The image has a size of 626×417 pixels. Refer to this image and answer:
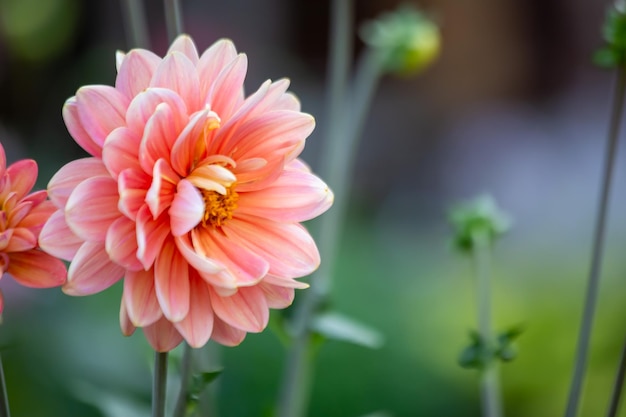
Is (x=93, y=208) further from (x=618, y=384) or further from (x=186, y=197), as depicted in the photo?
(x=618, y=384)

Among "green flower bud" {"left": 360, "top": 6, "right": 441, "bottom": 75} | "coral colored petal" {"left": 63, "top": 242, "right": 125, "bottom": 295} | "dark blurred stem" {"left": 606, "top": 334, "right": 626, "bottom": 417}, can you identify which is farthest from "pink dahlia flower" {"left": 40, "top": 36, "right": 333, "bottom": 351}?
"green flower bud" {"left": 360, "top": 6, "right": 441, "bottom": 75}

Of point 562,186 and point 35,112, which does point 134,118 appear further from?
point 562,186

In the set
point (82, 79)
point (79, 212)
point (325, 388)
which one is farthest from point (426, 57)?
point (82, 79)

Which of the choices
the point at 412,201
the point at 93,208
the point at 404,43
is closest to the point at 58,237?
the point at 93,208

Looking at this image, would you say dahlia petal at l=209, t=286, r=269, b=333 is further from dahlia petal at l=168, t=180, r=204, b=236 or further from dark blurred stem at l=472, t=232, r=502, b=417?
dark blurred stem at l=472, t=232, r=502, b=417

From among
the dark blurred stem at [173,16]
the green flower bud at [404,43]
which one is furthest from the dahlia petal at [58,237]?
the green flower bud at [404,43]

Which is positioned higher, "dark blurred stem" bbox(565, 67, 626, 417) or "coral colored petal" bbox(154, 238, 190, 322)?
"dark blurred stem" bbox(565, 67, 626, 417)
